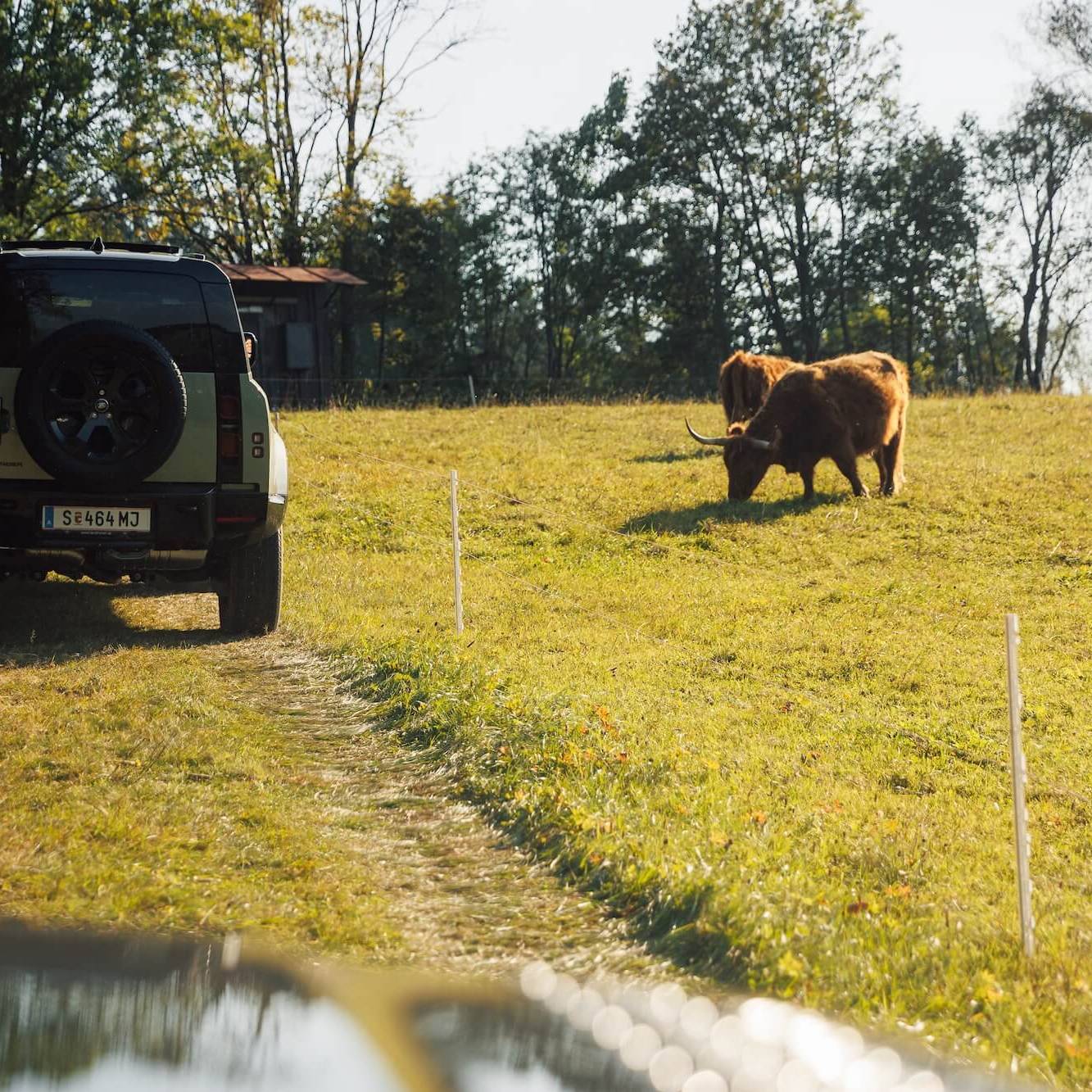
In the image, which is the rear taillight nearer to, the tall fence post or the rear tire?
the rear tire

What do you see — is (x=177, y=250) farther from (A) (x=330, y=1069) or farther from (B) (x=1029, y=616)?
(B) (x=1029, y=616)

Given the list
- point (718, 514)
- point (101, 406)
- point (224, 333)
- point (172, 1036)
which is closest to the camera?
point (172, 1036)

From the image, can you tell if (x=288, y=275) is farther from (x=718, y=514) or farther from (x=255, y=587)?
(x=255, y=587)

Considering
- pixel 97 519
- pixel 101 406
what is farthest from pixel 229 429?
pixel 97 519

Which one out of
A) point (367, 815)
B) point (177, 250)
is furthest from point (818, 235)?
point (367, 815)

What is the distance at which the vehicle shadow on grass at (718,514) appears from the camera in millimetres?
17172

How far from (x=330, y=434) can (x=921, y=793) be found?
63.0 ft

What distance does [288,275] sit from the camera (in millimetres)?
37031

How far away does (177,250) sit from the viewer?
380 inches

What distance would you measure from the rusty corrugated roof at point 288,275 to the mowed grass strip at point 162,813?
28.3 metres

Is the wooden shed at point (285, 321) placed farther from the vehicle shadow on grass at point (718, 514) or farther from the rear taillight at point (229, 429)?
the rear taillight at point (229, 429)

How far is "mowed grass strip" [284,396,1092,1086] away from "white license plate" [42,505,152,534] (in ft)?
5.39

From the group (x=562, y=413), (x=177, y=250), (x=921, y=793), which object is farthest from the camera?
(x=562, y=413)

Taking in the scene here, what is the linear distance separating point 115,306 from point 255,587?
2.32m
